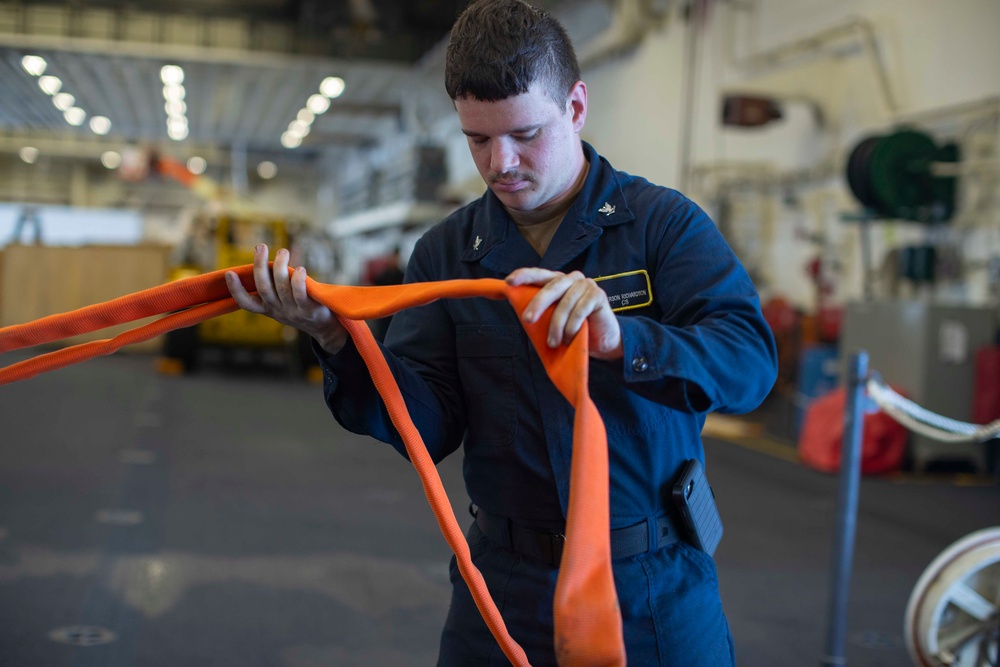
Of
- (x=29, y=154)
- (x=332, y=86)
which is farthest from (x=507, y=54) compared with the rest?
(x=29, y=154)

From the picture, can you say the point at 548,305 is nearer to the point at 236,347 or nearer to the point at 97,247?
the point at 236,347

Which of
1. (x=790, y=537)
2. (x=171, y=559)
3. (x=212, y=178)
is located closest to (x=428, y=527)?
(x=171, y=559)

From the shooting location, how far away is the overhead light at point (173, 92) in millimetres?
20000

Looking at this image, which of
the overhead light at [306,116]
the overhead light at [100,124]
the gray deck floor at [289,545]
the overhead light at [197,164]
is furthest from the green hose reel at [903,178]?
the overhead light at [197,164]

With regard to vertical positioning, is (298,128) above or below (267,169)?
above

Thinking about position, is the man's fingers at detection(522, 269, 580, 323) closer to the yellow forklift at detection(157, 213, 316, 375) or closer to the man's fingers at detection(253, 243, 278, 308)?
the man's fingers at detection(253, 243, 278, 308)

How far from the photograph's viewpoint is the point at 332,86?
19.5 metres

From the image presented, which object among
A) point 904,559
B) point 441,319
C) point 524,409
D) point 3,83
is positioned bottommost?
point 904,559

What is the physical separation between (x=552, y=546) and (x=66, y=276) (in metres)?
16.7

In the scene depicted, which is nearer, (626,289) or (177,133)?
(626,289)

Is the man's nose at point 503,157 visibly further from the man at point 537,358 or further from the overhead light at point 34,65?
the overhead light at point 34,65

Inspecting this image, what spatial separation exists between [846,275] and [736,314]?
9271mm

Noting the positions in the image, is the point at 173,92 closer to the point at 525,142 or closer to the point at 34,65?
the point at 34,65

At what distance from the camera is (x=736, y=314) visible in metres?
1.35
